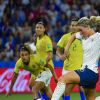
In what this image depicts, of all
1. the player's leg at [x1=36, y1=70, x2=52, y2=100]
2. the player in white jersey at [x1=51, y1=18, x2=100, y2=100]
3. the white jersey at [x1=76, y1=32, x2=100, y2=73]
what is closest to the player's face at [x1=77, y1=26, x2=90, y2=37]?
the player in white jersey at [x1=51, y1=18, x2=100, y2=100]

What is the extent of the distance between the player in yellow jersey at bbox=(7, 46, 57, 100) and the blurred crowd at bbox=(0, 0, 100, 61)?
7.98m

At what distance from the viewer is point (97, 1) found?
2466 cm

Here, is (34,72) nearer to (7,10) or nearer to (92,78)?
(92,78)

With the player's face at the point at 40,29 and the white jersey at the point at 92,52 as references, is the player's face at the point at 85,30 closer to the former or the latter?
the white jersey at the point at 92,52

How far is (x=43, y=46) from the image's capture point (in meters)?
13.1

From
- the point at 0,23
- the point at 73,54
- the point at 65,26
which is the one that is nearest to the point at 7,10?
the point at 0,23

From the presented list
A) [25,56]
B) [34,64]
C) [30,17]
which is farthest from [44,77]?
[30,17]

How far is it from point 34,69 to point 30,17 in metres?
10.7

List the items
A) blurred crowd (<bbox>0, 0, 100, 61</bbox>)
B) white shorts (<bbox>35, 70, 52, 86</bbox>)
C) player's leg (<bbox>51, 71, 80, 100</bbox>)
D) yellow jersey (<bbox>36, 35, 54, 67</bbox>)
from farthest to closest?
1. blurred crowd (<bbox>0, 0, 100, 61</bbox>)
2. yellow jersey (<bbox>36, 35, 54, 67</bbox>)
3. white shorts (<bbox>35, 70, 52, 86</bbox>)
4. player's leg (<bbox>51, 71, 80, 100</bbox>)

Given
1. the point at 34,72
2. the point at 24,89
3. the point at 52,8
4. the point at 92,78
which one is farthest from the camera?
the point at 52,8

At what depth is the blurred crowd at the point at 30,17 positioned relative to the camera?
21.2 meters

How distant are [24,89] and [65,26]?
203 inches

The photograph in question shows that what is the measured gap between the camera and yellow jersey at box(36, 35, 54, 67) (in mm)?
13016

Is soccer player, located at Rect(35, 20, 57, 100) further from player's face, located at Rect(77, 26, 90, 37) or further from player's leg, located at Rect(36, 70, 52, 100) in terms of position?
player's face, located at Rect(77, 26, 90, 37)
